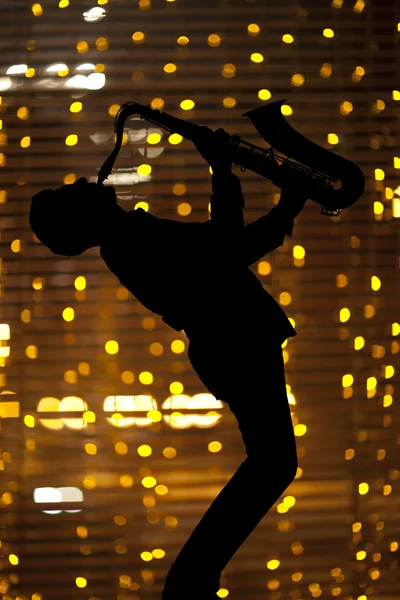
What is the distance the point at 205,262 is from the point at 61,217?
0.98ft

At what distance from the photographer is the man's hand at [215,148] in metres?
1.29

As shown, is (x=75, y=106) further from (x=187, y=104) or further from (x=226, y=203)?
(x=226, y=203)

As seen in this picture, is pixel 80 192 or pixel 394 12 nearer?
pixel 80 192

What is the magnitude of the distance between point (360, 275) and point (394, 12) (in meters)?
1.03

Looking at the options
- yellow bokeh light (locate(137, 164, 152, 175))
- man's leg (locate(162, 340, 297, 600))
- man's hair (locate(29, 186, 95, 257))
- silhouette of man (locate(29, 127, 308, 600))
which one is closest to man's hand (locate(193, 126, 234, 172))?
silhouette of man (locate(29, 127, 308, 600))

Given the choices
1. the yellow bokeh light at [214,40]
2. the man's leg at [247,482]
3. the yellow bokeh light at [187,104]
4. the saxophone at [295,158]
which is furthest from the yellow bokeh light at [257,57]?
the man's leg at [247,482]

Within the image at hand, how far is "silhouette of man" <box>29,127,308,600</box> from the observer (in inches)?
48.1

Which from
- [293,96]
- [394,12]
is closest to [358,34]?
[394,12]

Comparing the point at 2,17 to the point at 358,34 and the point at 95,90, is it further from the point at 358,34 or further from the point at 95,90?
the point at 358,34

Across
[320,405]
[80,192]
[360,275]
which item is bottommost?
[320,405]

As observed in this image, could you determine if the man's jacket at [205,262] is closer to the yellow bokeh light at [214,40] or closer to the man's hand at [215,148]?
the man's hand at [215,148]

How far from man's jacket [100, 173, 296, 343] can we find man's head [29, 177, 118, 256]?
0.12 ft

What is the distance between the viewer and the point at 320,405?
7.63 feet

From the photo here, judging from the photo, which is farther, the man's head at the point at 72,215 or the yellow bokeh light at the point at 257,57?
the yellow bokeh light at the point at 257,57
